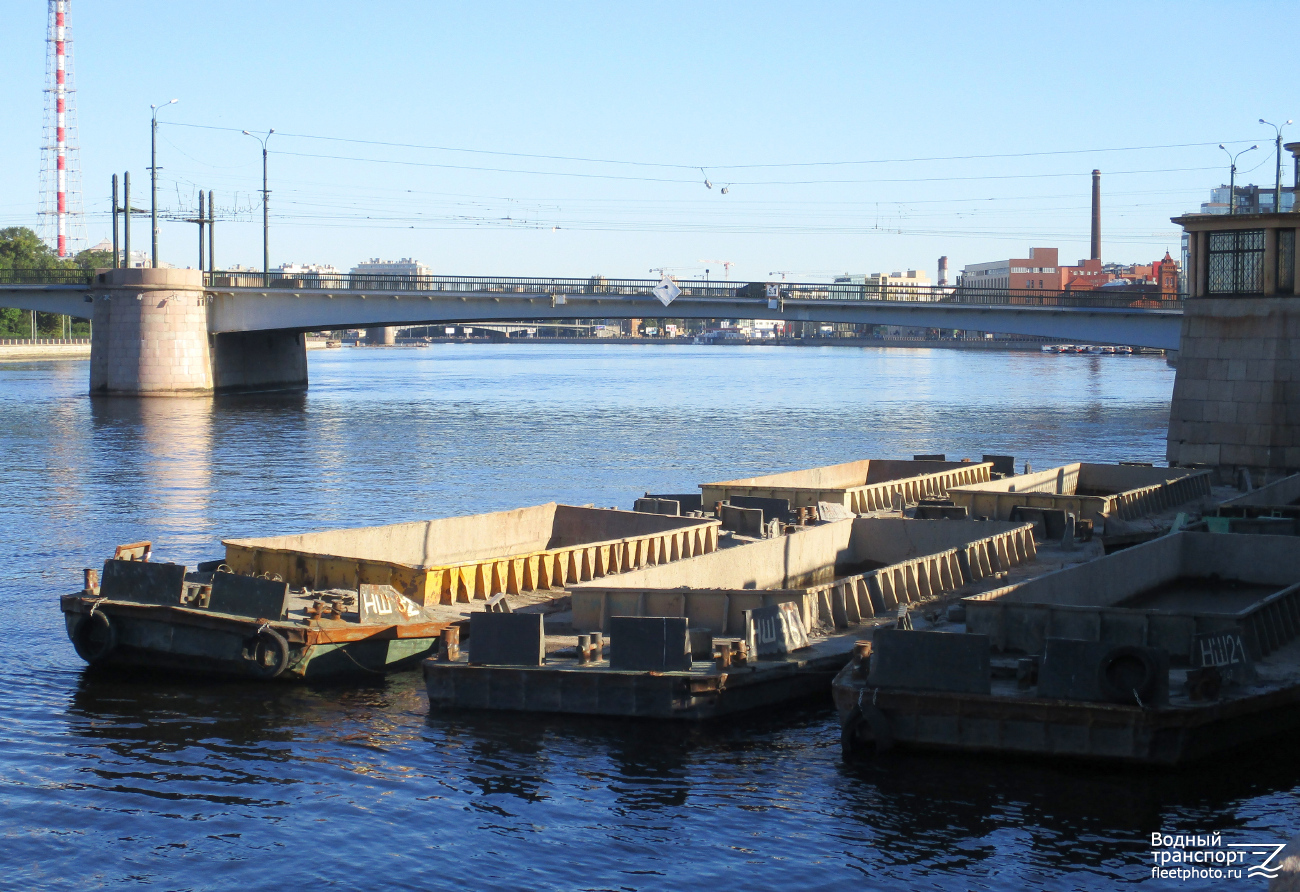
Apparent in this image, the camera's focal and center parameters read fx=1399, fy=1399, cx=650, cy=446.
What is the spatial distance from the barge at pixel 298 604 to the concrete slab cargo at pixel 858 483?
8262 mm

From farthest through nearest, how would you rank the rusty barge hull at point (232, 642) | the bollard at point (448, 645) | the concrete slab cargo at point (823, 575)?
the concrete slab cargo at point (823, 575)
the rusty barge hull at point (232, 642)
the bollard at point (448, 645)

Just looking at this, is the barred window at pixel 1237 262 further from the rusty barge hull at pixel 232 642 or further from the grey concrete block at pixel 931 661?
the rusty barge hull at pixel 232 642

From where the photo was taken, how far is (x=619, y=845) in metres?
13.8

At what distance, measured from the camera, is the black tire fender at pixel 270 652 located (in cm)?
1880

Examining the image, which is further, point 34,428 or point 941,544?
point 34,428

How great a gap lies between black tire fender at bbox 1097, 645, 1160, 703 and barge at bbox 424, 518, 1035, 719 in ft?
13.8

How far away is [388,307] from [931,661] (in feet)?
225

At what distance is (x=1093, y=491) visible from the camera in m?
39.3

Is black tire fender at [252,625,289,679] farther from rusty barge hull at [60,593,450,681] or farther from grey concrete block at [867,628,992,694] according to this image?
grey concrete block at [867,628,992,694]

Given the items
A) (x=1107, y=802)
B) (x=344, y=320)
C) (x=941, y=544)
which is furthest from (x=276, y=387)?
(x=1107, y=802)

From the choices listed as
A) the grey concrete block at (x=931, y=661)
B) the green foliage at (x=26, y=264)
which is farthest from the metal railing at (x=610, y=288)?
the green foliage at (x=26, y=264)

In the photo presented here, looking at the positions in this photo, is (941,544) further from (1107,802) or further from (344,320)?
(344,320)

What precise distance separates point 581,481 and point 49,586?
2198cm

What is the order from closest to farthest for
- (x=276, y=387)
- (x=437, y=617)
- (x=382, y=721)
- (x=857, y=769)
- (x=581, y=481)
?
1. (x=857, y=769)
2. (x=382, y=721)
3. (x=437, y=617)
4. (x=581, y=481)
5. (x=276, y=387)
